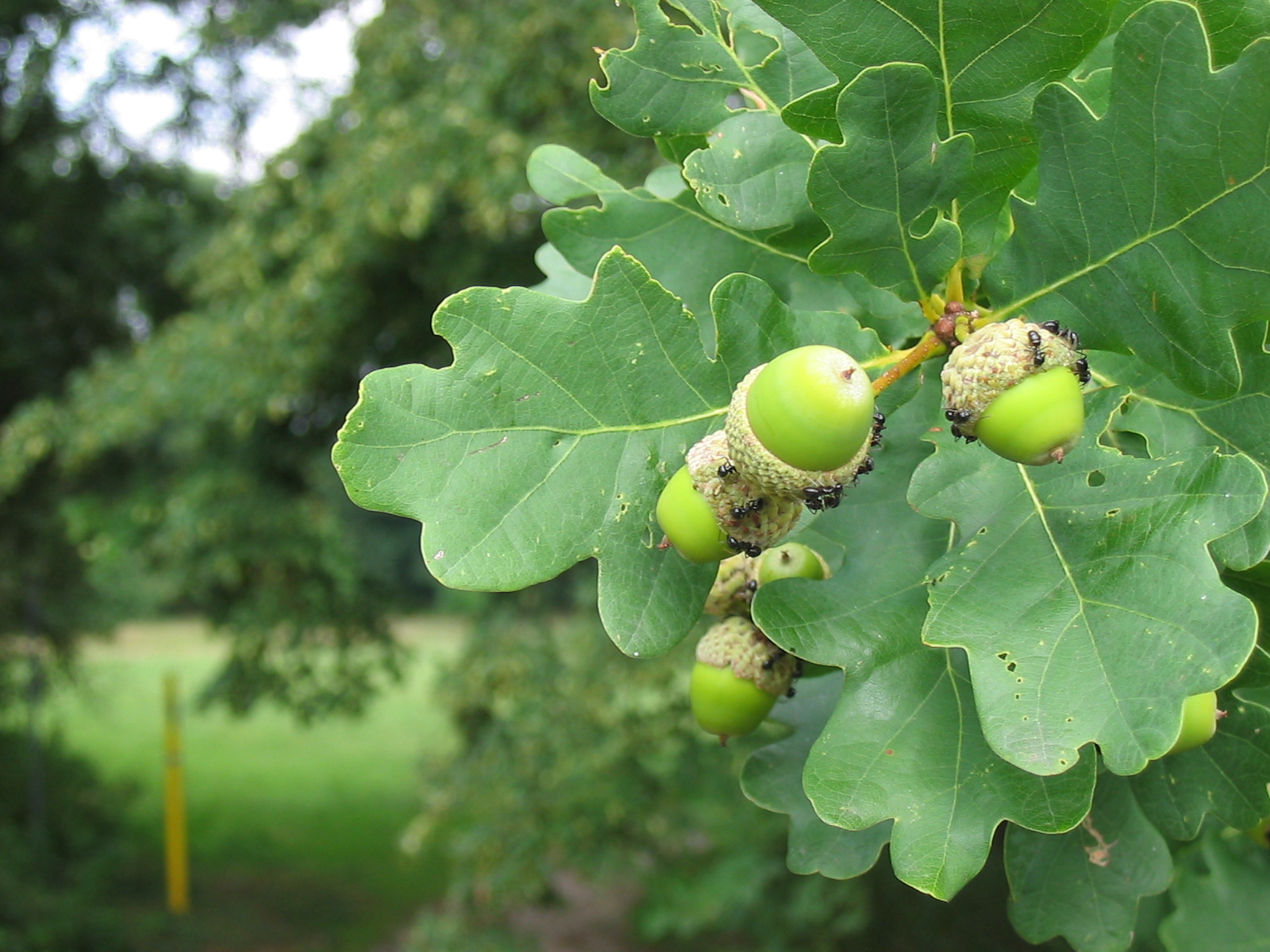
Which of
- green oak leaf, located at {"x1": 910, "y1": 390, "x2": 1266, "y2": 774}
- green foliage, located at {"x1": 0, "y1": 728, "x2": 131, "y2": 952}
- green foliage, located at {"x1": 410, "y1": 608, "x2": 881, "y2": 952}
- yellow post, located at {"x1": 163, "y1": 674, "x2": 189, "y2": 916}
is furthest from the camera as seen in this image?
yellow post, located at {"x1": 163, "y1": 674, "x2": 189, "y2": 916}

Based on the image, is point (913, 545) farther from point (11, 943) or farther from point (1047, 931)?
point (11, 943)

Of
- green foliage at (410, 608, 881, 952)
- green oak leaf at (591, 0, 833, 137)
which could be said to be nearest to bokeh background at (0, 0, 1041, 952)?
green foliage at (410, 608, 881, 952)

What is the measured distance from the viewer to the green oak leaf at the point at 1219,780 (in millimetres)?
949

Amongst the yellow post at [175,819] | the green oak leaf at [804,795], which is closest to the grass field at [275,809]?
the yellow post at [175,819]

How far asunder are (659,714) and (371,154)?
2.73m

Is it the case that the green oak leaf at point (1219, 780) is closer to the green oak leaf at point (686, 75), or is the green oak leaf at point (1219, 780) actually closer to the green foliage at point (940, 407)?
the green foliage at point (940, 407)

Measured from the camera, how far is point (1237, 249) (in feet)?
2.36

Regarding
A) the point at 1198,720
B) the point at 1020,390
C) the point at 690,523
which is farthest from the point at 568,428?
the point at 1198,720

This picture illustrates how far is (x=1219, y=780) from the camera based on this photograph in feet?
3.19

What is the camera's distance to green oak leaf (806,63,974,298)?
0.74 meters

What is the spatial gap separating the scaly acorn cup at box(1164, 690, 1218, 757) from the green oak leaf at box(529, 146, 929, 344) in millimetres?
417

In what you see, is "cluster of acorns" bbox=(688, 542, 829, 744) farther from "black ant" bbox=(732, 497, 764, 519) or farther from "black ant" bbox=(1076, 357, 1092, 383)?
"black ant" bbox=(1076, 357, 1092, 383)

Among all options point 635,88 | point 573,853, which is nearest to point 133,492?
point 573,853

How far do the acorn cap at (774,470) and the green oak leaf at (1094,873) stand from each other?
483 millimetres
